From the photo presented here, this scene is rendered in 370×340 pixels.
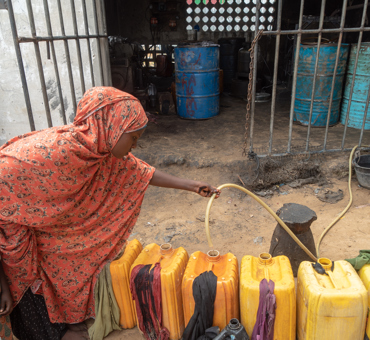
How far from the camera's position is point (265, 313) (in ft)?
5.57

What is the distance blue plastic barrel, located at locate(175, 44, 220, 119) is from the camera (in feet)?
19.0

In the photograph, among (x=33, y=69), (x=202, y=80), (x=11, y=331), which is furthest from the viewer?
(x=202, y=80)

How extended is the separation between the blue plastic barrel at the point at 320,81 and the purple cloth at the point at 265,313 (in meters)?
4.32

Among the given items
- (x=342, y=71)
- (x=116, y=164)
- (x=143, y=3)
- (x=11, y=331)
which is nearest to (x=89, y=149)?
(x=116, y=164)

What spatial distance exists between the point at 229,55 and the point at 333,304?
25.9ft

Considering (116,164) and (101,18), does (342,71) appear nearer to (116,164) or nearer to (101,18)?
(101,18)

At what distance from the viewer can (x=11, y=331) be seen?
1.87 meters

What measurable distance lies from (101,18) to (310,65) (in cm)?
343

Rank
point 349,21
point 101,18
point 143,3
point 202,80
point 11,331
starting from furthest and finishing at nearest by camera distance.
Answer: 1. point 143,3
2. point 349,21
3. point 202,80
4. point 101,18
5. point 11,331

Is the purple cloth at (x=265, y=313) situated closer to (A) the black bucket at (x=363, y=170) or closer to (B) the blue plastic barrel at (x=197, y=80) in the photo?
(A) the black bucket at (x=363, y=170)

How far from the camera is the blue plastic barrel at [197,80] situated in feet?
19.0

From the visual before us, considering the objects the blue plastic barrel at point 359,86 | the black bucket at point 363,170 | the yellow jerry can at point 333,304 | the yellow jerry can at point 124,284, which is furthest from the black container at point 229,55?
the yellow jerry can at point 333,304

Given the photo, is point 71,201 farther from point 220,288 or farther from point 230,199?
point 230,199

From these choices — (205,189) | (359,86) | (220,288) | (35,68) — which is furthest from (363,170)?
(35,68)
